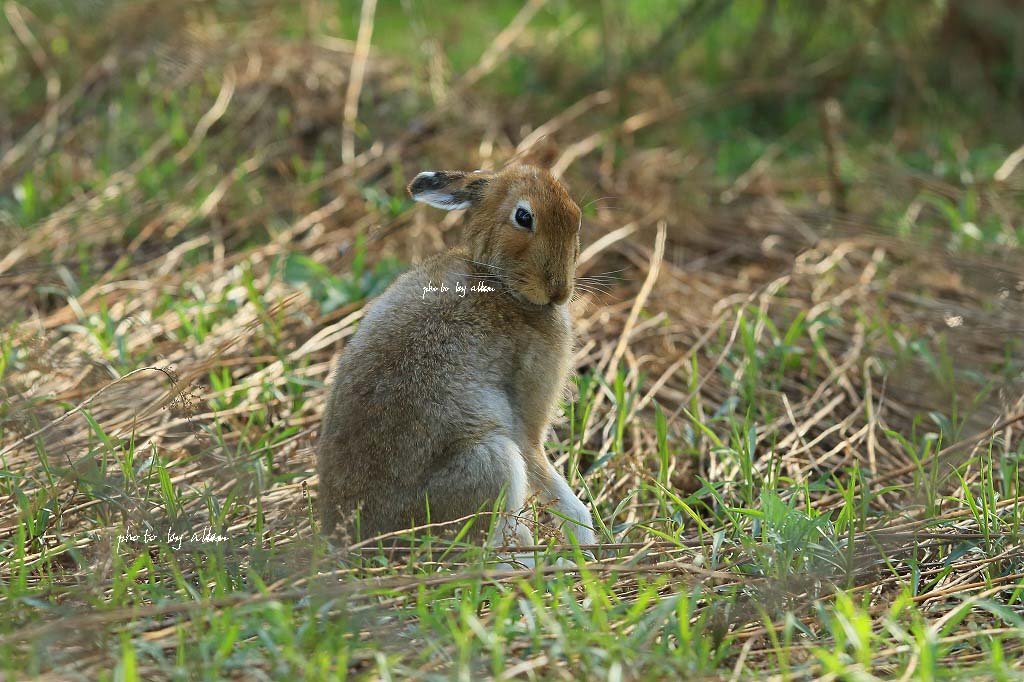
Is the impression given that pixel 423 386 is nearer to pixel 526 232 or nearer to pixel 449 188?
pixel 526 232

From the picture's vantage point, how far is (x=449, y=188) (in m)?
3.96

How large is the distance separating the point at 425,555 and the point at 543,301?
0.94 meters

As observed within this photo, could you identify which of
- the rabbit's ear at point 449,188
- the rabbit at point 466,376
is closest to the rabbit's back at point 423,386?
the rabbit at point 466,376

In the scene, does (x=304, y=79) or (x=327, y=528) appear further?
(x=304, y=79)

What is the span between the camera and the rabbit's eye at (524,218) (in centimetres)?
372

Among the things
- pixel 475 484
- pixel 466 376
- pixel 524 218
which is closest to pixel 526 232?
pixel 524 218

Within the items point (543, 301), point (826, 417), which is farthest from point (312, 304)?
point (826, 417)

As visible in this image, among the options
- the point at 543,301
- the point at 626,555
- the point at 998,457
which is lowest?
the point at 998,457

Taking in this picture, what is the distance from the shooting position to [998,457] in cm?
437

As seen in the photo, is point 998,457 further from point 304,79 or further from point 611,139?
point 304,79

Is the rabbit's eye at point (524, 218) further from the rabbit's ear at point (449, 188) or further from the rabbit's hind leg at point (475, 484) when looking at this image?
the rabbit's hind leg at point (475, 484)

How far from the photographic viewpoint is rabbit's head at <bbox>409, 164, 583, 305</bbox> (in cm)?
371

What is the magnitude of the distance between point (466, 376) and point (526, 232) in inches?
21.7

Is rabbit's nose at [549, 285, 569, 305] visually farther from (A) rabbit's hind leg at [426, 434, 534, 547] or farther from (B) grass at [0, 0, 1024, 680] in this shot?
(B) grass at [0, 0, 1024, 680]
